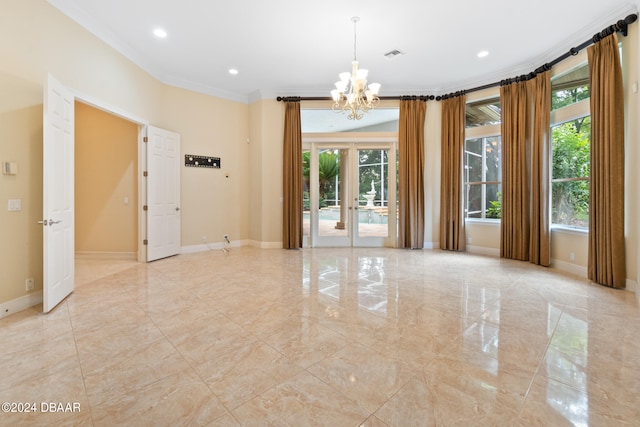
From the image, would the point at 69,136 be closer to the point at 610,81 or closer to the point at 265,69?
the point at 265,69

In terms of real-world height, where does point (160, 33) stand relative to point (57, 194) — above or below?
above

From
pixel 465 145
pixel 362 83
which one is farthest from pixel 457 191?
pixel 362 83

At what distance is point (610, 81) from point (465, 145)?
8.31ft

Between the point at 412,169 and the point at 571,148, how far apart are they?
2604 mm

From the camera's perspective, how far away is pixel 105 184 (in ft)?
18.0

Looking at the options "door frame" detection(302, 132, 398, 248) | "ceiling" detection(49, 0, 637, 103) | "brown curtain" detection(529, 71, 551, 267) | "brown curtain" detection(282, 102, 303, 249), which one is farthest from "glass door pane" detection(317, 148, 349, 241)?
"brown curtain" detection(529, 71, 551, 267)

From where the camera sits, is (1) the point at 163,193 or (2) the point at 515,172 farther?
(1) the point at 163,193

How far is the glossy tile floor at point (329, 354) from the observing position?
1.56 m

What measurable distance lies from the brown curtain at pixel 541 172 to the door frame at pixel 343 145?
252 centimetres

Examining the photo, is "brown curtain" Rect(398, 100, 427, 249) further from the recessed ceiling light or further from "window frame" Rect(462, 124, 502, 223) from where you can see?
the recessed ceiling light

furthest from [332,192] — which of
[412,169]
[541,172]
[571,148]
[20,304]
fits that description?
[20,304]

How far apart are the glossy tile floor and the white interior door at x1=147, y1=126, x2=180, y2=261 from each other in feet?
4.99

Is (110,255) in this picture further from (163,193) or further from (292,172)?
(292,172)

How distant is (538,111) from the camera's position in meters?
4.86
